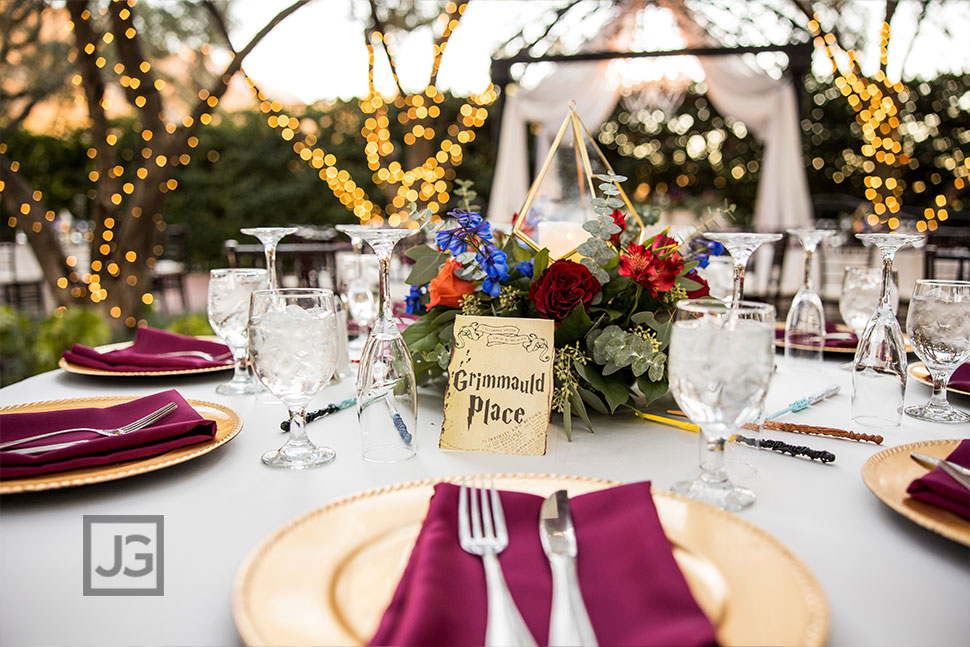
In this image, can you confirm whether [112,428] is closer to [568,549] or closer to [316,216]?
[568,549]

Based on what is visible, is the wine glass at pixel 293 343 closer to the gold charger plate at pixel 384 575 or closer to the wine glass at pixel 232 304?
the gold charger plate at pixel 384 575

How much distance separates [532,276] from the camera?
1.11m

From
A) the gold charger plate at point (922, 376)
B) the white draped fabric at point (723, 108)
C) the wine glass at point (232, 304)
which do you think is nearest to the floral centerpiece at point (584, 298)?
the wine glass at point (232, 304)

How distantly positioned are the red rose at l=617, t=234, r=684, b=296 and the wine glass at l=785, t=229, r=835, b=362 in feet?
1.69

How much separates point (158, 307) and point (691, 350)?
836cm

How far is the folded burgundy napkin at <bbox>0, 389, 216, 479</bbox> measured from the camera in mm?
810

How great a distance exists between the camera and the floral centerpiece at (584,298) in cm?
101

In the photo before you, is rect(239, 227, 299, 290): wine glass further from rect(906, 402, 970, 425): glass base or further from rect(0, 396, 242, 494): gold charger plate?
rect(906, 402, 970, 425): glass base

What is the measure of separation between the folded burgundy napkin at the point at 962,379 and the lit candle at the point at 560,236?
0.67 metres

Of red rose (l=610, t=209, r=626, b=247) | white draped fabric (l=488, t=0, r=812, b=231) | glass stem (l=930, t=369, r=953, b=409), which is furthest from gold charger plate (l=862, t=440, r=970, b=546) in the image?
white draped fabric (l=488, t=0, r=812, b=231)

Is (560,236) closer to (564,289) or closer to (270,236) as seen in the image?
(564,289)

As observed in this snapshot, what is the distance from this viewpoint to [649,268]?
1036 millimetres

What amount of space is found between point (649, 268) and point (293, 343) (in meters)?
0.51

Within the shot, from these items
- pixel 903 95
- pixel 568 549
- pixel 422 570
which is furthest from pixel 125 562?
pixel 903 95
